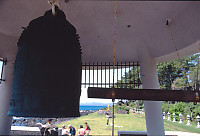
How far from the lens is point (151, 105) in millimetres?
6094

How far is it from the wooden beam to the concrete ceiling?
2.83 meters

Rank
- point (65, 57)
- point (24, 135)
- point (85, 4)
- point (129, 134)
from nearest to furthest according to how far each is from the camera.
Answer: point (65, 57)
point (85, 4)
point (129, 134)
point (24, 135)

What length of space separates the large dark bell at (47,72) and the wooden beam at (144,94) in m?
0.26

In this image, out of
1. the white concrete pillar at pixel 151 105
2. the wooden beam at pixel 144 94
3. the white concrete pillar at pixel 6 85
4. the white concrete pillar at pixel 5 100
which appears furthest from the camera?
the white concrete pillar at pixel 5 100

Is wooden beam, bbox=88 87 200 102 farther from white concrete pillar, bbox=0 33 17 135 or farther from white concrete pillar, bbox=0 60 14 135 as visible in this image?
white concrete pillar, bbox=0 60 14 135

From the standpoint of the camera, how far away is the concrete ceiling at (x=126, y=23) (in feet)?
14.0

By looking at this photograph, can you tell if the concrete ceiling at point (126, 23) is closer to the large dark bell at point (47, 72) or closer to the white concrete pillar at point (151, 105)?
the white concrete pillar at point (151, 105)

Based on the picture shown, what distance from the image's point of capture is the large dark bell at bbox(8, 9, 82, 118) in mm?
1611

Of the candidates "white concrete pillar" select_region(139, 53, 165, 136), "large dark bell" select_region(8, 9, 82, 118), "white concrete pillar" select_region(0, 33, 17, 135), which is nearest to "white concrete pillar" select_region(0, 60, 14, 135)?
"white concrete pillar" select_region(0, 33, 17, 135)

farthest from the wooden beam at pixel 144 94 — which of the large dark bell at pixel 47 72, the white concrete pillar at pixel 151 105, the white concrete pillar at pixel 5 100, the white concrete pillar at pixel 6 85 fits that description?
the white concrete pillar at pixel 5 100

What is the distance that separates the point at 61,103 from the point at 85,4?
132 inches

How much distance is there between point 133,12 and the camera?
4.52 meters

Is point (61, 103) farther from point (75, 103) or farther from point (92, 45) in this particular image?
point (92, 45)

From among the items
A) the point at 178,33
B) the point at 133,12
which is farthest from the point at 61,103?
the point at 178,33
